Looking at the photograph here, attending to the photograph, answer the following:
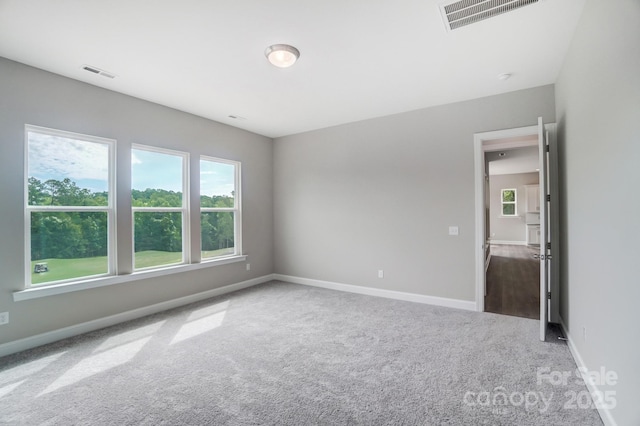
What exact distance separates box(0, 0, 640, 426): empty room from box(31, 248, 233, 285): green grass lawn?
0.06ft

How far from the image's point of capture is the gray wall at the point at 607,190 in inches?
55.9

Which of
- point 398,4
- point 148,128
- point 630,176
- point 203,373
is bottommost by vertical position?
point 203,373

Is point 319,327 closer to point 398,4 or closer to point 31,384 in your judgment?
point 31,384

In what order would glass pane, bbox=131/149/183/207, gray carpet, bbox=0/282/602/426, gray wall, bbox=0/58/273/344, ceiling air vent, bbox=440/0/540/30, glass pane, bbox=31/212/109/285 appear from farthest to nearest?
glass pane, bbox=131/149/183/207, glass pane, bbox=31/212/109/285, gray wall, bbox=0/58/273/344, ceiling air vent, bbox=440/0/540/30, gray carpet, bbox=0/282/602/426

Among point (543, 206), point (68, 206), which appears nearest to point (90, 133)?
point (68, 206)

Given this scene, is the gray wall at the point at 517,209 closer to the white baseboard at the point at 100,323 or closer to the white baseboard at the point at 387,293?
the white baseboard at the point at 387,293

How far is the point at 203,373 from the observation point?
7.93 feet

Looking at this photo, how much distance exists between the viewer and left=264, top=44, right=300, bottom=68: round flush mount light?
2582 millimetres

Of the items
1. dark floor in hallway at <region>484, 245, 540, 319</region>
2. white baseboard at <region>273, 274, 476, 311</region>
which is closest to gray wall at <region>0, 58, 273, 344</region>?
white baseboard at <region>273, 274, 476, 311</region>

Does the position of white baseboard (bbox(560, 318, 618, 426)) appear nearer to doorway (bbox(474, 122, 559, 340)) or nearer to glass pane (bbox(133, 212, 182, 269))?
doorway (bbox(474, 122, 559, 340))

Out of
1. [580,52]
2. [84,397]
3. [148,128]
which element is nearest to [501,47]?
[580,52]

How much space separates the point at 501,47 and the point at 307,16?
1854mm

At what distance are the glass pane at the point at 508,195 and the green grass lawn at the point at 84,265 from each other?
12.3 meters

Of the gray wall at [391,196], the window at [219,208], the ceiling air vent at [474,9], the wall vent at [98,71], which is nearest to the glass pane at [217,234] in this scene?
the window at [219,208]
